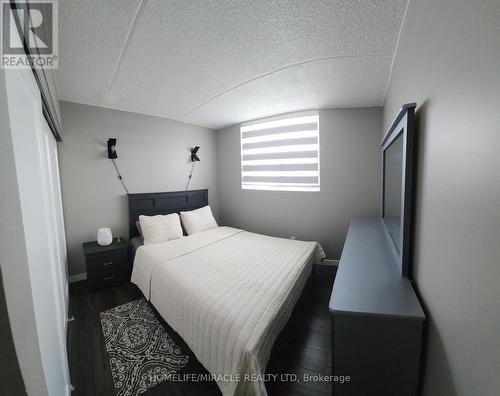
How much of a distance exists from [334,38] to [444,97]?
102cm

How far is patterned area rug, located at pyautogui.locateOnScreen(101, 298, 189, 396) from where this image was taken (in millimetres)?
1340

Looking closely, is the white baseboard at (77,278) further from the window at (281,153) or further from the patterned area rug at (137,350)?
the window at (281,153)

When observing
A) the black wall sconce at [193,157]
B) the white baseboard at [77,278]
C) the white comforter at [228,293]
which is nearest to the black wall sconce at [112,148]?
the black wall sconce at [193,157]

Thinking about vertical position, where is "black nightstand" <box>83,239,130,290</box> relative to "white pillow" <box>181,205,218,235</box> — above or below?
below

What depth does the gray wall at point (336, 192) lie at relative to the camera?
2.59 m

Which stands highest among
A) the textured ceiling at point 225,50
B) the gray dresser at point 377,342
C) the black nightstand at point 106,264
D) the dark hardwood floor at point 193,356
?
the textured ceiling at point 225,50

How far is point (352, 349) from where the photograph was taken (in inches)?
33.2

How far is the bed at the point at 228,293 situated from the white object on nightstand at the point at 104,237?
0.52 metres

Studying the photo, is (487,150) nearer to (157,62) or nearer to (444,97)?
(444,97)

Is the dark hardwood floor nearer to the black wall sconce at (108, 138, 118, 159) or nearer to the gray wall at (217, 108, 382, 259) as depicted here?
the gray wall at (217, 108, 382, 259)

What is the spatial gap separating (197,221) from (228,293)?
1922 millimetres

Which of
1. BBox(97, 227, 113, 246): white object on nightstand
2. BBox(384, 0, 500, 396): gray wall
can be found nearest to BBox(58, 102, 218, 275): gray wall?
BBox(97, 227, 113, 246): white object on nightstand

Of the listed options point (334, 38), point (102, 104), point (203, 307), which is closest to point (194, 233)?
point (203, 307)

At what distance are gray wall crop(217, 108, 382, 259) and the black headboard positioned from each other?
46.1 inches
